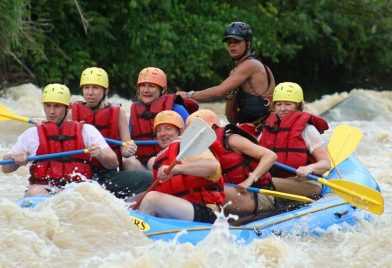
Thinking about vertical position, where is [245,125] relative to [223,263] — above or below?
above

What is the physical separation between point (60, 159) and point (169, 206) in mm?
1056

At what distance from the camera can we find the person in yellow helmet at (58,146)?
20.6 feet

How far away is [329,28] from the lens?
1756 centimetres

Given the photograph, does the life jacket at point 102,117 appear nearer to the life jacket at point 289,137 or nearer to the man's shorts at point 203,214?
the life jacket at point 289,137

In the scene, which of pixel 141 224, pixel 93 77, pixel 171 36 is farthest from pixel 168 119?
pixel 171 36

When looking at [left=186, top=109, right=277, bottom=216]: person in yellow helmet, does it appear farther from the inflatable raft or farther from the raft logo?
the raft logo

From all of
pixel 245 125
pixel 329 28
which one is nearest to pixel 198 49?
pixel 329 28

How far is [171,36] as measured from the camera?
48.7ft

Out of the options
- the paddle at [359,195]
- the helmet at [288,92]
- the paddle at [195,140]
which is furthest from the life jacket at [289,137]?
the paddle at [195,140]

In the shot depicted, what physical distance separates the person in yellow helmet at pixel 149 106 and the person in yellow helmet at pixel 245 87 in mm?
210

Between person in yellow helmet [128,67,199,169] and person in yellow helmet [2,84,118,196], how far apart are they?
79 centimetres

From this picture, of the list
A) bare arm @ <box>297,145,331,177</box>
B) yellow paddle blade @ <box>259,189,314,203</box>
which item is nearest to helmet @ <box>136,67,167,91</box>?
bare arm @ <box>297,145,331,177</box>

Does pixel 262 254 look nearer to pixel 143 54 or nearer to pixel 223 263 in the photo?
pixel 223 263

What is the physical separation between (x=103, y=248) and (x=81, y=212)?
1.38 ft
